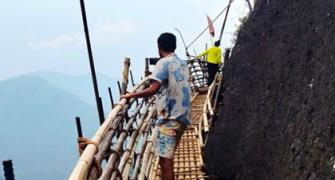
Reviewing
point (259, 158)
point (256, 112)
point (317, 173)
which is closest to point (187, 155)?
point (256, 112)

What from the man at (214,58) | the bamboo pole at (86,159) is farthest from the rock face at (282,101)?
the man at (214,58)

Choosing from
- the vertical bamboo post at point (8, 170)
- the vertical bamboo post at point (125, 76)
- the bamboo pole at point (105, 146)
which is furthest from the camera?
the vertical bamboo post at point (8, 170)

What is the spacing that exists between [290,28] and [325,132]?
167cm

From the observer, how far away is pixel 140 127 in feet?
19.0

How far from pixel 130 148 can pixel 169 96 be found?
1090 millimetres

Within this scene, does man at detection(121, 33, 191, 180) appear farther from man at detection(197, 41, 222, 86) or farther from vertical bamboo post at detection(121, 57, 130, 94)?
man at detection(197, 41, 222, 86)

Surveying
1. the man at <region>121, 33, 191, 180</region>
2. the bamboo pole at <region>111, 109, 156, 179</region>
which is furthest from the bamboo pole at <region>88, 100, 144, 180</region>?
the man at <region>121, 33, 191, 180</region>

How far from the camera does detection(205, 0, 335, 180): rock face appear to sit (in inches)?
117

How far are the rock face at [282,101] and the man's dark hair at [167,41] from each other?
964 millimetres

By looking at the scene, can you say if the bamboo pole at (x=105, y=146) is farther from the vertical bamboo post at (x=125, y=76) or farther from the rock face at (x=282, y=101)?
the rock face at (x=282, y=101)

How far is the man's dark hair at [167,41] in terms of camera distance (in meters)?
3.76

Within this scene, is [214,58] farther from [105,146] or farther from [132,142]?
[105,146]

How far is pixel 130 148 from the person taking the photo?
477cm

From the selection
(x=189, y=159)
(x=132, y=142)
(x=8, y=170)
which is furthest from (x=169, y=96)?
(x=8, y=170)
